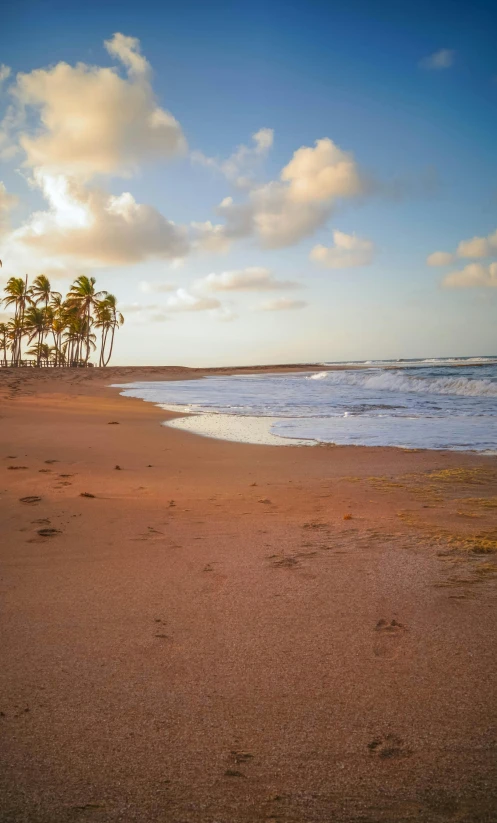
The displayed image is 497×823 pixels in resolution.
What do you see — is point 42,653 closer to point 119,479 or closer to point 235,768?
point 235,768

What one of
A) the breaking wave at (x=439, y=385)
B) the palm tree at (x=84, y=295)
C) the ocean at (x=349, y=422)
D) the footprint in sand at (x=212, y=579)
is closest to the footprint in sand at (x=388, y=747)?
the footprint in sand at (x=212, y=579)

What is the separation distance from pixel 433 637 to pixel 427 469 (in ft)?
14.3

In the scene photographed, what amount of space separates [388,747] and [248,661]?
70 cm

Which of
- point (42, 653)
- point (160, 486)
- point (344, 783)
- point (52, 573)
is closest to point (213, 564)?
point (52, 573)

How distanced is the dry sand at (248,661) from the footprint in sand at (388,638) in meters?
0.01

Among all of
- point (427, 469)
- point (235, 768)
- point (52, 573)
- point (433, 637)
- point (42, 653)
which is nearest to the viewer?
point (235, 768)

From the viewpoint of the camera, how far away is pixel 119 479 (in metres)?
6.03

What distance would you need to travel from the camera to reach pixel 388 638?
238 cm

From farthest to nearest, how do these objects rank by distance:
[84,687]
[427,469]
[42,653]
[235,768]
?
[427,469] → [42,653] → [84,687] → [235,768]

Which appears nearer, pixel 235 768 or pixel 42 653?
pixel 235 768

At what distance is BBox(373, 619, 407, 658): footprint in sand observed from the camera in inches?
89.1

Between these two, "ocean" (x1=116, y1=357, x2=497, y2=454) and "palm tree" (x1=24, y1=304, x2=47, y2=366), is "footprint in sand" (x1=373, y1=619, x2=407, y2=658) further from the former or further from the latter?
"palm tree" (x1=24, y1=304, x2=47, y2=366)

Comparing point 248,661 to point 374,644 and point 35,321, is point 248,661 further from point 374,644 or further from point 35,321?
point 35,321

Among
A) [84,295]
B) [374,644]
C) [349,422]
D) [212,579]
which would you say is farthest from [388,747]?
[84,295]
